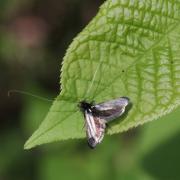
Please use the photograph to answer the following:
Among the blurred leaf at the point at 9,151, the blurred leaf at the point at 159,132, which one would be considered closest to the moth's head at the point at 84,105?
the blurred leaf at the point at 159,132

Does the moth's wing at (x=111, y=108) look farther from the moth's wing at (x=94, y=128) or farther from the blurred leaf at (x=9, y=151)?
the blurred leaf at (x=9, y=151)

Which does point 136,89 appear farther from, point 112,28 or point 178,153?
point 178,153

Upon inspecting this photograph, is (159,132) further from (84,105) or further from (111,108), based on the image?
(84,105)

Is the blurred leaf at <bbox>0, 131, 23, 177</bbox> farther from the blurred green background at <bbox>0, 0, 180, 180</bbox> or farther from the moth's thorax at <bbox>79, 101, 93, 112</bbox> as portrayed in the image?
the moth's thorax at <bbox>79, 101, 93, 112</bbox>

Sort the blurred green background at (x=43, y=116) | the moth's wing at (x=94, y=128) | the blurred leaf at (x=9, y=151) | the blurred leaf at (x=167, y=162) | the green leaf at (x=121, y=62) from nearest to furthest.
Answer: the green leaf at (x=121, y=62) < the moth's wing at (x=94, y=128) < the blurred leaf at (x=167, y=162) < the blurred green background at (x=43, y=116) < the blurred leaf at (x=9, y=151)

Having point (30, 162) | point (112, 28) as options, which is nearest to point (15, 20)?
point (30, 162)

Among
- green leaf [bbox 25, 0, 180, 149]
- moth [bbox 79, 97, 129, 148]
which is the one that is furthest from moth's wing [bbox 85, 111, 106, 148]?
green leaf [bbox 25, 0, 180, 149]
